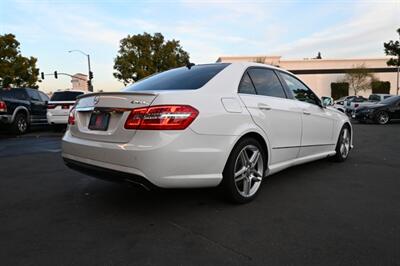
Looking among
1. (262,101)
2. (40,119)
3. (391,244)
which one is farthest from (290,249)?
(40,119)

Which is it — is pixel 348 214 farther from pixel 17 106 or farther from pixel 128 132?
pixel 17 106

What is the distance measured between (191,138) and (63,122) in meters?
10.2

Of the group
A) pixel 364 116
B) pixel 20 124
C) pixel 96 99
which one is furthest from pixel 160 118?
pixel 364 116

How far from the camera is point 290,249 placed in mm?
2738

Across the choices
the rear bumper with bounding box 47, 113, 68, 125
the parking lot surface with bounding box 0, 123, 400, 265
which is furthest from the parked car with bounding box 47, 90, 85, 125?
the parking lot surface with bounding box 0, 123, 400, 265

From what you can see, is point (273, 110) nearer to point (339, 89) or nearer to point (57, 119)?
point (57, 119)

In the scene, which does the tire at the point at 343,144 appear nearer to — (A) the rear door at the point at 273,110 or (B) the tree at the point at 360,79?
(A) the rear door at the point at 273,110

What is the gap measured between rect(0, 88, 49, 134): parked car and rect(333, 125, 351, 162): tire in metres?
9.98

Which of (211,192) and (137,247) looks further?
(211,192)

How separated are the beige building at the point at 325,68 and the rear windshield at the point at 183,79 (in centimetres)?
6003

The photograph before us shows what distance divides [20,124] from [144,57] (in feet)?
131

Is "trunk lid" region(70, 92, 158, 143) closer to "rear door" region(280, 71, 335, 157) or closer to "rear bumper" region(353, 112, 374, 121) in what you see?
"rear door" region(280, 71, 335, 157)

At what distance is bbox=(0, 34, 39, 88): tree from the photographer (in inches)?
1566

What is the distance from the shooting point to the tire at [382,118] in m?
15.6
